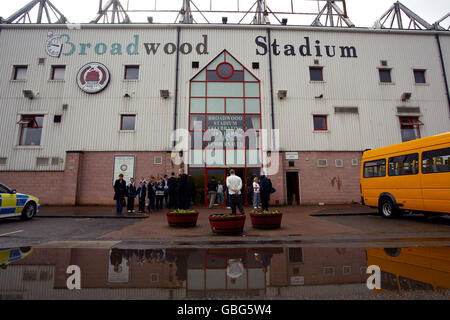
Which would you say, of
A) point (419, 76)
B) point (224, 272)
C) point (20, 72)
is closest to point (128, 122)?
point (20, 72)

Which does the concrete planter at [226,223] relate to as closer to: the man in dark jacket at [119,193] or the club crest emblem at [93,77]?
the man in dark jacket at [119,193]

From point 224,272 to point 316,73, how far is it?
59.7 feet

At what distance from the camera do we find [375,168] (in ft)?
34.0

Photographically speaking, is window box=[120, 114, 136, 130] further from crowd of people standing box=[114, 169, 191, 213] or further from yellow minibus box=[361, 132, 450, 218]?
yellow minibus box=[361, 132, 450, 218]

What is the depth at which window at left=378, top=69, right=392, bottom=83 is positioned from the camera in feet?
58.8

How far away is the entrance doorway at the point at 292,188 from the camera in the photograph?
1606 centimetres

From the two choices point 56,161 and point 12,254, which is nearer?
point 12,254

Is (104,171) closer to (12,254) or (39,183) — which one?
(39,183)

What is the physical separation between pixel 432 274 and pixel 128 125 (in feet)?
56.3

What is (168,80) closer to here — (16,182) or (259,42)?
(259,42)

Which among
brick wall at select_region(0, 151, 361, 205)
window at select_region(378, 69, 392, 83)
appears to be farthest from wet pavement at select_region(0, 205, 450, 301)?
window at select_region(378, 69, 392, 83)

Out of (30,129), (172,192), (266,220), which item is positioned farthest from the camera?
(30,129)
